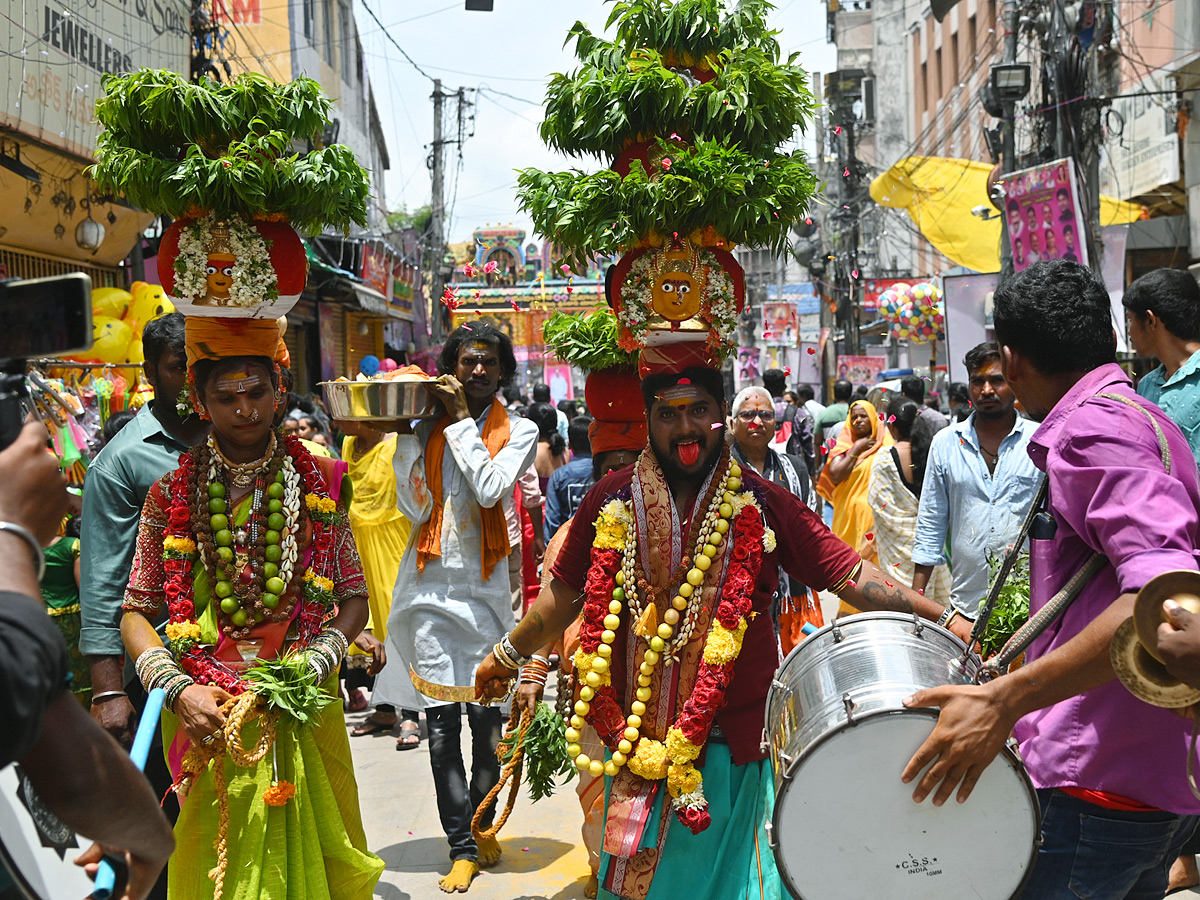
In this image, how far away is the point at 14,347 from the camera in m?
1.79

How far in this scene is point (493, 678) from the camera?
374 centimetres

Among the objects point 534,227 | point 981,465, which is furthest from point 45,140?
point 981,465

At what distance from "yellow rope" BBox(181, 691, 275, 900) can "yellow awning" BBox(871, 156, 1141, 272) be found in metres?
18.9

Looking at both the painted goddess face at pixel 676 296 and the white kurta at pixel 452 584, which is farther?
the white kurta at pixel 452 584

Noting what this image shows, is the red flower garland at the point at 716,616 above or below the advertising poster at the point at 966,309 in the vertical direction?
below

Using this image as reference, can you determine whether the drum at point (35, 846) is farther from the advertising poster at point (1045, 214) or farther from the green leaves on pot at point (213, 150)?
the advertising poster at point (1045, 214)

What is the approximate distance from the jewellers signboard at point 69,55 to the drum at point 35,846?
8291mm

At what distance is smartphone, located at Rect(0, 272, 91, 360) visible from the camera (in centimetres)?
178

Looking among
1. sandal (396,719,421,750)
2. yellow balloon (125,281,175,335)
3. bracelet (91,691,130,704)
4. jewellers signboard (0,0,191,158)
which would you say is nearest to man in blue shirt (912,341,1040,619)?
sandal (396,719,421,750)

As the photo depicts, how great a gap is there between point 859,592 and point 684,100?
1.67 m

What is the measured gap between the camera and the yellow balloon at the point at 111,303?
10570 mm

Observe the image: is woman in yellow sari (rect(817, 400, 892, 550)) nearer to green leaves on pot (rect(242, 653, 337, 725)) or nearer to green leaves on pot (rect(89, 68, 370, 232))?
green leaves on pot (rect(89, 68, 370, 232))

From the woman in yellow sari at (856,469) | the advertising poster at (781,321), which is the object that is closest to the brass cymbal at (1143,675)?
the woman in yellow sari at (856,469)

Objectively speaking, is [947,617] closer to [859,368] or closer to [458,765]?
[458,765]
